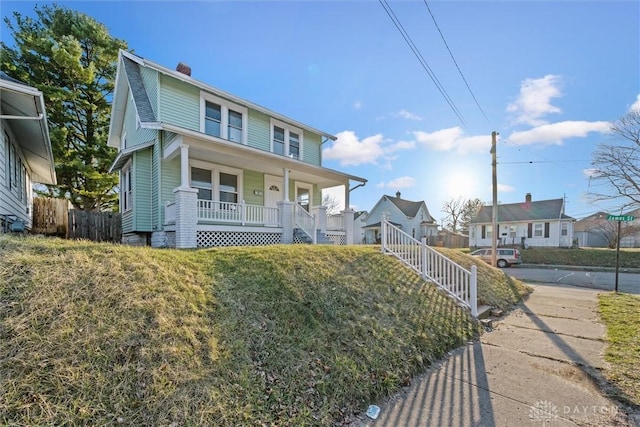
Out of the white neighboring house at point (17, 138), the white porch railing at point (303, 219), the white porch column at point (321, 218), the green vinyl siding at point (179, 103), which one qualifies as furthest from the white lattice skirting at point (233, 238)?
the white neighboring house at point (17, 138)

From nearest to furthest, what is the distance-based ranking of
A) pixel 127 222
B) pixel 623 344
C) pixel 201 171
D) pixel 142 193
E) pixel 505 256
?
pixel 623 344
pixel 142 193
pixel 201 171
pixel 127 222
pixel 505 256

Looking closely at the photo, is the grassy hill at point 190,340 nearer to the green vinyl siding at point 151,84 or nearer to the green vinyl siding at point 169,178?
the green vinyl siding at point 169,178

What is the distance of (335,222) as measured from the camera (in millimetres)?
12977

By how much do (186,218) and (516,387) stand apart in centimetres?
823

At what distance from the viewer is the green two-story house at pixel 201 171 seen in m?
9.09

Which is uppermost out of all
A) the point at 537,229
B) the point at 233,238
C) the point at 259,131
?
the point at 259,131

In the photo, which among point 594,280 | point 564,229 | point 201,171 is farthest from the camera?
point 564,229

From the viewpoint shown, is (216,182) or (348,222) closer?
(216,182)

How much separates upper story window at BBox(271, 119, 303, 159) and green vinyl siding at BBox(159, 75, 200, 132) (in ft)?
11.4

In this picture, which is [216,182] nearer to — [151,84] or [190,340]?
[151,84]

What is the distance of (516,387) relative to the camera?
3.61m

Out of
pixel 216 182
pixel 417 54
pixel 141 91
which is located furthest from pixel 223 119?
pixel 417 54

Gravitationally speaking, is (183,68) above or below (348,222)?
above

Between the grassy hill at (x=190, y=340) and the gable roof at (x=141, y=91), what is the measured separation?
606 centimetres
